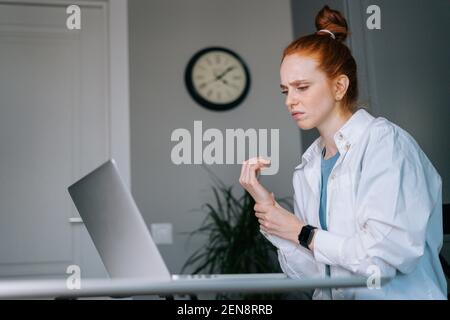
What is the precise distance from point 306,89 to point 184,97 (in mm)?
1887

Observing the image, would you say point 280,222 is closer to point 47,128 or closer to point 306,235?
point 306,235

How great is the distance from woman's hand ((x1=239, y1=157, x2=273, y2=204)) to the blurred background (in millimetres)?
1535

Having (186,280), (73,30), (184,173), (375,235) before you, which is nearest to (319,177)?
(375,235)

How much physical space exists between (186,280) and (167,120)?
2.22 metres

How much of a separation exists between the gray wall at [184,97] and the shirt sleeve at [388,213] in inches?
78.2

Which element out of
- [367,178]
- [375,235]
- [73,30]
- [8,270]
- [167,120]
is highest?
[73,30]

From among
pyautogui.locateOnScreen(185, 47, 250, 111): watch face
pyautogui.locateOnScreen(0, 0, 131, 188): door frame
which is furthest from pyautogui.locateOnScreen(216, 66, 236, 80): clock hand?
pyautogui.locateOnScreen(0, 0, 131, 188): door frame

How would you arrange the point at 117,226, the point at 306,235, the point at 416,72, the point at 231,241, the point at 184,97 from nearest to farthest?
the point at 117,226, the point at 306,235, the point at 416,72, the point at 231,241, the point at 184,97

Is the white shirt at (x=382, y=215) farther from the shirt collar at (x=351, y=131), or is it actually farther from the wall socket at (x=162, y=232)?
the wall socket at (x=162, y=232)

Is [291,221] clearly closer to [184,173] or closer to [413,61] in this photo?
[413,61]

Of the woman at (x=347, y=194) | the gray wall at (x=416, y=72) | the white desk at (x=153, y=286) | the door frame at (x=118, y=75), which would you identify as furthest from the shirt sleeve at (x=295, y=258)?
the door frame at (x=118, y=75)

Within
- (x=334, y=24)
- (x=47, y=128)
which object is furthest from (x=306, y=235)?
(x=47, y=128)

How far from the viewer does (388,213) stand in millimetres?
1027
